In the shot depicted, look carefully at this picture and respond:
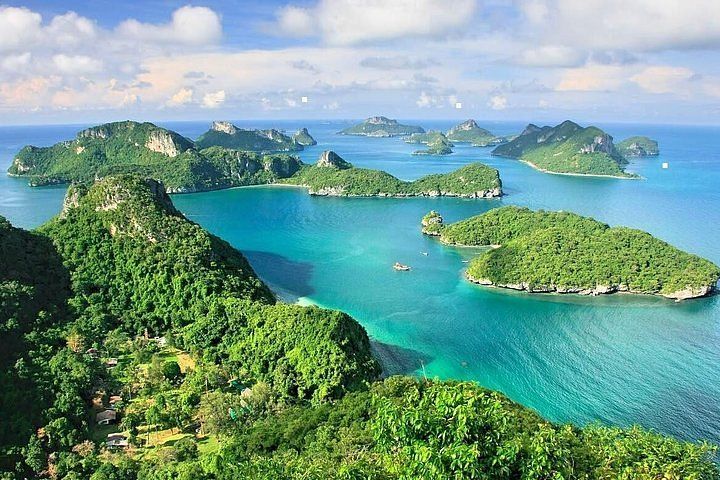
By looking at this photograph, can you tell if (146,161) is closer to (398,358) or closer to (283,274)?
(283,274)

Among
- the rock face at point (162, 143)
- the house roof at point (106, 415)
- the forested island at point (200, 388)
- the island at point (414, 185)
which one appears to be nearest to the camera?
the forested island at point (200, 388)

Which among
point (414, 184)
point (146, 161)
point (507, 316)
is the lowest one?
point (507, 316)

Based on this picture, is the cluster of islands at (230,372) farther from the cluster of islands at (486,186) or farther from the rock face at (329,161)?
the rock face at (329,161)

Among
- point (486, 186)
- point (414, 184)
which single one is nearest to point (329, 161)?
point (414, 184)

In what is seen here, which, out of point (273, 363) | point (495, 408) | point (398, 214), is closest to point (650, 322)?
point (273, 363)

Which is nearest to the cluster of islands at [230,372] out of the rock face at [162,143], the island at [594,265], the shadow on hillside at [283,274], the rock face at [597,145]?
the island at [594,265]
